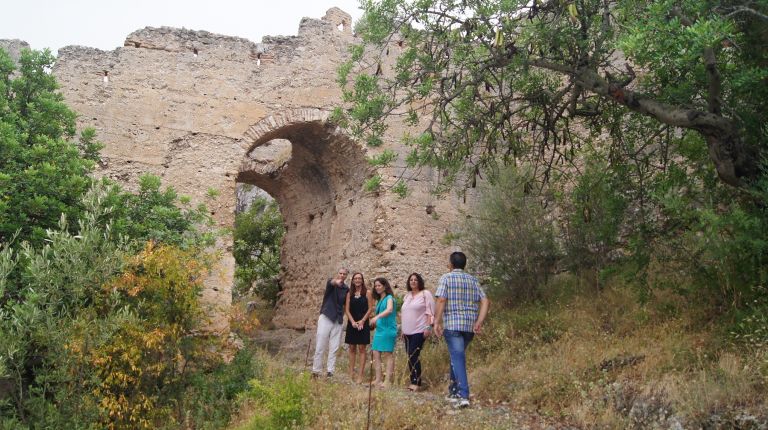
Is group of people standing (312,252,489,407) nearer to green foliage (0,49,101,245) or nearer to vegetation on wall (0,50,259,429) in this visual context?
vegetation on wall (0,50,259,429)

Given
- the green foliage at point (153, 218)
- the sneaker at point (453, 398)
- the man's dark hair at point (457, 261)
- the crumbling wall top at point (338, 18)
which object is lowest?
the sneaker at point (453, 398)

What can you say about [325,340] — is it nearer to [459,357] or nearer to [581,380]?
[459,357]

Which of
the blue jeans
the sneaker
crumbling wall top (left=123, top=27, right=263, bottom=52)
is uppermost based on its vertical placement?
crumbling wall top (left=123, top=27, right=263, bottom=52)

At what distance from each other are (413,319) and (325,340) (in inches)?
60.0

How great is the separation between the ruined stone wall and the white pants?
2.74m

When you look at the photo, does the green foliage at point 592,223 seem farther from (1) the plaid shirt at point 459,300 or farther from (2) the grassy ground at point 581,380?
(1) the plaid shirt at point 459,300

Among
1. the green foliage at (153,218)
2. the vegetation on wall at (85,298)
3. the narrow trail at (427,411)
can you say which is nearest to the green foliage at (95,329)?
the vegetation on wall at (85,298)

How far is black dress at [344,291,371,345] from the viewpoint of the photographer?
8086mm

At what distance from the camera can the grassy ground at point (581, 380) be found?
17.6 ft

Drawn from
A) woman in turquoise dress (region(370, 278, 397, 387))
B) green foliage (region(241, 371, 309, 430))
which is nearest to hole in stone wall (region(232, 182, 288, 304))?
woman in turquoise dress (region(370, 278, 397, 387))

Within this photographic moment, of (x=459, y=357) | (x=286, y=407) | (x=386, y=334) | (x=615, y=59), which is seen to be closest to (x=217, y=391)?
(x=386, y=334)

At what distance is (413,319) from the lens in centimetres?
732

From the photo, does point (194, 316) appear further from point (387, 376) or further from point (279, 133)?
point (279, 133)

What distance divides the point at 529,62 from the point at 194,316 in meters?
5.08
